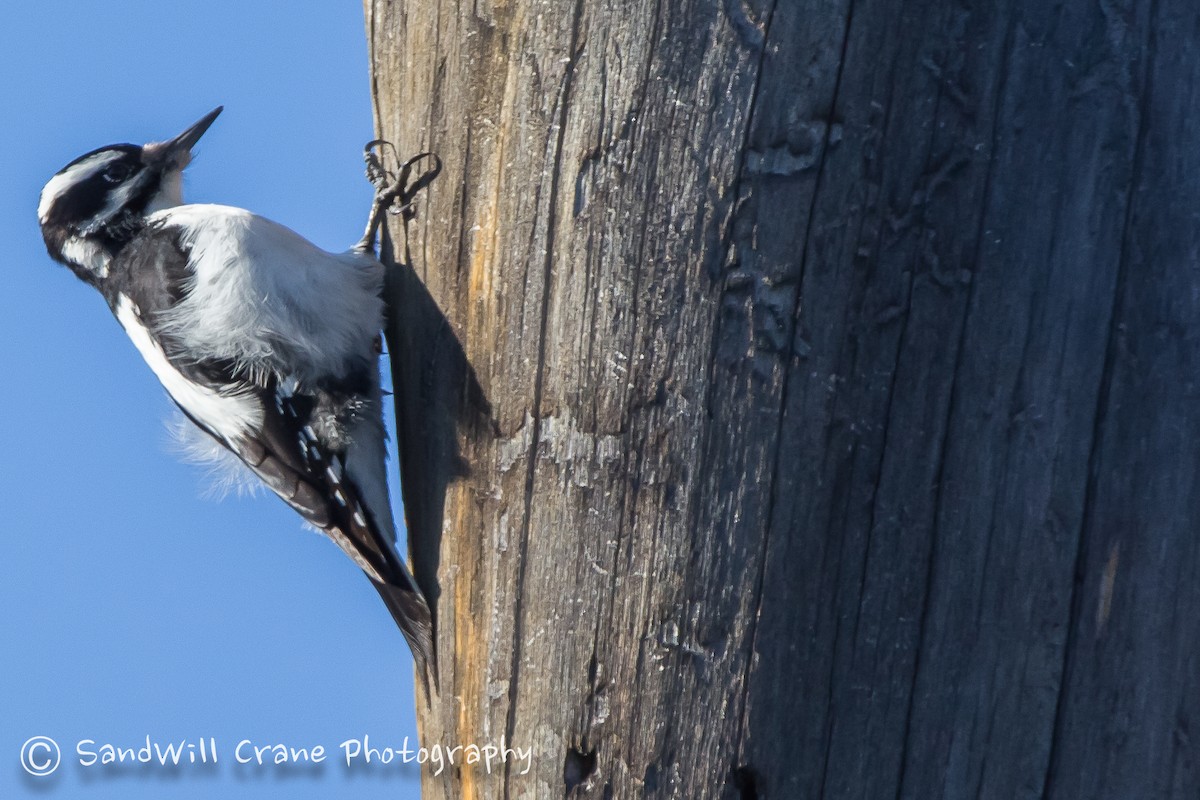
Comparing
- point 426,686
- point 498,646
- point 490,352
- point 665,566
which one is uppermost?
point 490,352

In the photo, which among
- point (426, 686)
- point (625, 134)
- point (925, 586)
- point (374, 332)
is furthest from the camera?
point (374, 332)

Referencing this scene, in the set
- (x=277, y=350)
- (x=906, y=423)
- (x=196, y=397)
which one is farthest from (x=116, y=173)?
(x=906, y=423)

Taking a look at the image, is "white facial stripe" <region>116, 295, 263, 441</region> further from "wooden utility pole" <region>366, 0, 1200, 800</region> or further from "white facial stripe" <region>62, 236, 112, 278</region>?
"wooden utility pole" <region>366, 0, 1200, 800</region>

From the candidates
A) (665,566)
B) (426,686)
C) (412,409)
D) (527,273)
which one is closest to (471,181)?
(527,273)

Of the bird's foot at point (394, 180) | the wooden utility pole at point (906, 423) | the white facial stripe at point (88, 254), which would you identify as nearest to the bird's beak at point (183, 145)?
the white facial stripe at point (88, 254)

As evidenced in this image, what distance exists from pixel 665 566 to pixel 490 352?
0.67 m

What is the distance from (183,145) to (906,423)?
3681 mm

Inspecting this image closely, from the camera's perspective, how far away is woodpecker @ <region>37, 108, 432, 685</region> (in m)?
3.48

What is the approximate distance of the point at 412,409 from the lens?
2885mm

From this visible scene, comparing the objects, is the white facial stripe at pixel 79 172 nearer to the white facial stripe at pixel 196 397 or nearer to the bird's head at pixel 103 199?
the bird's head at pixel 103 199

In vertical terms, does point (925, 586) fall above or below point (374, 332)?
below

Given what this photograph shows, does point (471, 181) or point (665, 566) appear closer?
point (665, 566)

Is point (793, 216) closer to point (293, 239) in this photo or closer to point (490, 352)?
point (490, 352)

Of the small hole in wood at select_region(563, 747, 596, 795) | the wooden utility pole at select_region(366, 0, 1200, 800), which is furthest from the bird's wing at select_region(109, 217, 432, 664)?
the wooden utility pole at select_region(366, 0, 1200, 800)
